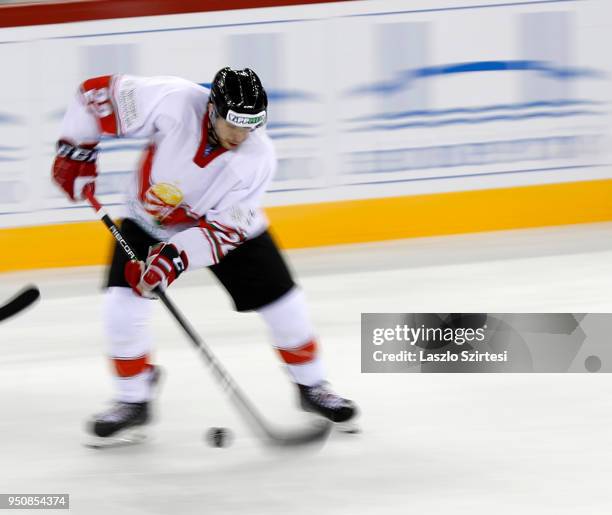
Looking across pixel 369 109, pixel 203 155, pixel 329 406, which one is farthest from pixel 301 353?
pixel 369 109

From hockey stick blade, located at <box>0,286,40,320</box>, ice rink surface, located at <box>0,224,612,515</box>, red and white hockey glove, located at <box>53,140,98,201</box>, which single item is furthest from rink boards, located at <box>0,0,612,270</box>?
red and white hockey glove, located at <box>53,140,98,201</box>

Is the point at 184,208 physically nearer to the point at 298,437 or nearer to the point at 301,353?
the point at 301,353

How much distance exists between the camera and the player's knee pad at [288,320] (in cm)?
324

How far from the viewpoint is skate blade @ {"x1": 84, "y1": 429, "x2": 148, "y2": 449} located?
3.24 metres

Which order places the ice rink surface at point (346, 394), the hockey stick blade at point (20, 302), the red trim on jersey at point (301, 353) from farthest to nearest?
the hockey stick blade at point (20, 302)
the red trim on jersey at point (301, 353)
the ice rink surface at point (346, 394)

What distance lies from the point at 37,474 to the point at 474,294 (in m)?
2.18

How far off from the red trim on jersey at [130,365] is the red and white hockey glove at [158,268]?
0.23 meters

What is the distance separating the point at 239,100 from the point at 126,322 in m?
0.66

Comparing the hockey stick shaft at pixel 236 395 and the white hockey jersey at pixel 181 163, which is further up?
the white hockey jersey at pixel 181 163

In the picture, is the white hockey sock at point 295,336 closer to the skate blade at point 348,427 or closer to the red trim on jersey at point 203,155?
the skate blade at point 348,427

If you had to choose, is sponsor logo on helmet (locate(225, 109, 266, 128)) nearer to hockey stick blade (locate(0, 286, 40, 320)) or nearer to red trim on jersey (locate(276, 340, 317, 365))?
red trim on jersey (locate(276, 340, 317, 365))

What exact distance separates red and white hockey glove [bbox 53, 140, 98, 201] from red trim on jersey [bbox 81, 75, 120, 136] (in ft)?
0.32

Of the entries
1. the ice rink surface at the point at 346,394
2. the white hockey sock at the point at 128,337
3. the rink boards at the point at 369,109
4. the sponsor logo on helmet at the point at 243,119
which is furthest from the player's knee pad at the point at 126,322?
the rink boards at the point at 369,109

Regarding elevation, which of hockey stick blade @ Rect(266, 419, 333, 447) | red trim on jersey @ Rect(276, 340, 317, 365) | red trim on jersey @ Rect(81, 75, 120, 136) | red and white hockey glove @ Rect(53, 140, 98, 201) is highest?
red trim on jersey @ Rect(81, 75, 120, 136)
